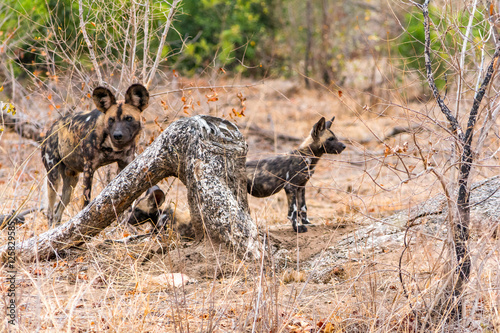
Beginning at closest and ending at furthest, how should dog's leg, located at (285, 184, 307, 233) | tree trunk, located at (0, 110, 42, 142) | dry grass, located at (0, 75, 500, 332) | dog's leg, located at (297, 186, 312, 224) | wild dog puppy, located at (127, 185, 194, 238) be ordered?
dry grass, located at (0, 75, 500, 332)
wild dog puppy, located at (127, 185, 194, 238)
dog's leg, located at (285, 184, 307, 233)
dog's leg, located at (297, 186, 312, 224)
tree trunk, located at (0, 110, 42, 142)

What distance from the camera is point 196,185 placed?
418 cm

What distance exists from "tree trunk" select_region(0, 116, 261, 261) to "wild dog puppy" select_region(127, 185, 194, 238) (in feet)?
1.13

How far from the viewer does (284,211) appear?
23.8 ft

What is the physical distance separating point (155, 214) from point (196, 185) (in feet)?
3.68

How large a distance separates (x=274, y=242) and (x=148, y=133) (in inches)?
157

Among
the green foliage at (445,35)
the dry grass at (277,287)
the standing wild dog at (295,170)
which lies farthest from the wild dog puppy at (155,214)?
the green foliage at (445,35)

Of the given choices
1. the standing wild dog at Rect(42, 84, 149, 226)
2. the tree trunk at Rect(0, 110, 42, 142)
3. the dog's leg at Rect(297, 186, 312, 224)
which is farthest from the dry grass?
the tree trunk at Rect(0, 110, 42, 142)

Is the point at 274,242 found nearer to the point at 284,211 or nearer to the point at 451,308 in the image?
the point at 451,308

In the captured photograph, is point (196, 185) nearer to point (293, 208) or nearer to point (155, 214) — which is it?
point (155, 214)

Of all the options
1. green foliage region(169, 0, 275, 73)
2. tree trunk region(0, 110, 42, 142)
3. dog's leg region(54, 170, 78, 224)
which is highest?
green foliage region(169, 0, 275, 73)

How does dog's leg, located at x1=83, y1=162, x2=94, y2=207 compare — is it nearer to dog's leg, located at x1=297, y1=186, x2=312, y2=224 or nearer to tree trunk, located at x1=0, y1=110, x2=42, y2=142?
dog's leg, located at x1=297, y1=186, x2=312, y2=224

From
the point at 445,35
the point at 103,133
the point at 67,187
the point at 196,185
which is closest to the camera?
the point at 445,35

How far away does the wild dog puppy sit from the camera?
4758 mm

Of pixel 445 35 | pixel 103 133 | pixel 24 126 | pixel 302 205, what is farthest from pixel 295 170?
pixel 24 126
